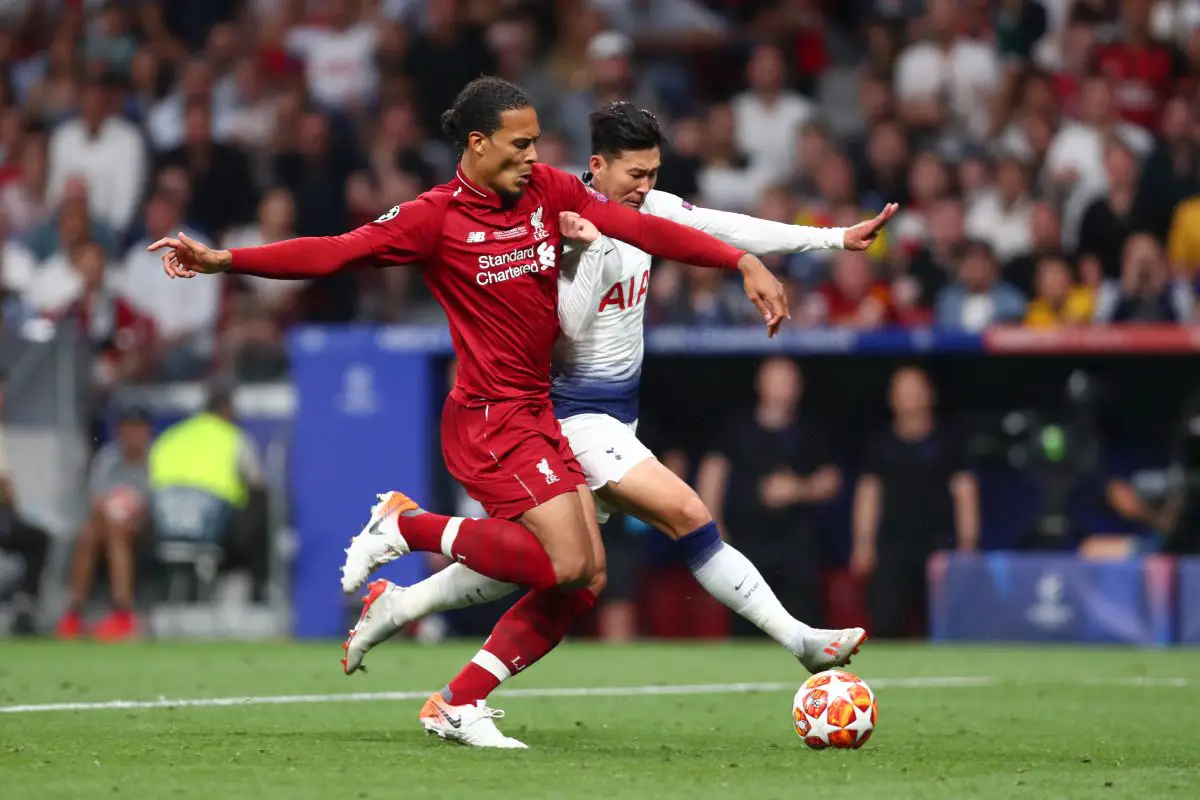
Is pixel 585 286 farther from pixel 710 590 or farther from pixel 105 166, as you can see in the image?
pixel 105 166

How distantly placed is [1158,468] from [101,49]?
33.2 feet

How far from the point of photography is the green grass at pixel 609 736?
5.84m

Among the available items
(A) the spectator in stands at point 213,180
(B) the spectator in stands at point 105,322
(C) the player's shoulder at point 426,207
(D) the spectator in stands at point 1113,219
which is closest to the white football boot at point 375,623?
(C) the player's shoulder at point 426,207

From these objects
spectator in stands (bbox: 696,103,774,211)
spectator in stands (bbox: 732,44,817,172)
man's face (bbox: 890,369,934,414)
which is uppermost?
spectator in stands (bbox: 732,44,817,172)

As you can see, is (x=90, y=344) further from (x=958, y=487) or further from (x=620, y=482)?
(x=620, y=482)

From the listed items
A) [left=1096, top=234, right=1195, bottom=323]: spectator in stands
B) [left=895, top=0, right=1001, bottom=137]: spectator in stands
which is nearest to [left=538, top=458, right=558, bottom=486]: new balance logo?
[left=1096, top=234, right=1195, bottom=323]: spectator in stands

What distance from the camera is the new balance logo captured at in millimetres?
7086

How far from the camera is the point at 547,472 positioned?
23.3 ft

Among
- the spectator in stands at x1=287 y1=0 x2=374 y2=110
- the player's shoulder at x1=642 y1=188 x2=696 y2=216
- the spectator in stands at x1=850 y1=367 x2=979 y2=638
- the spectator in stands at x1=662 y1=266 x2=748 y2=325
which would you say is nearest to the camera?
the player's shoulder at x1=642 y1=188 x2=696 y2=216

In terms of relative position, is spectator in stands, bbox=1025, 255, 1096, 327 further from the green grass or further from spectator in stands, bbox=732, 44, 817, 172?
spectator in stands, bbox=732, 44, 817, 172

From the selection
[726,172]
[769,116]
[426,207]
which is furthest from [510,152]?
[769,116]

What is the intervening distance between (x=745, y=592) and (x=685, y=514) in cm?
36

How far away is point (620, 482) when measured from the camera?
24.7 ft

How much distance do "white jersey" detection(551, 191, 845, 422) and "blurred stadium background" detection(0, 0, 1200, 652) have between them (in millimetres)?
5752
